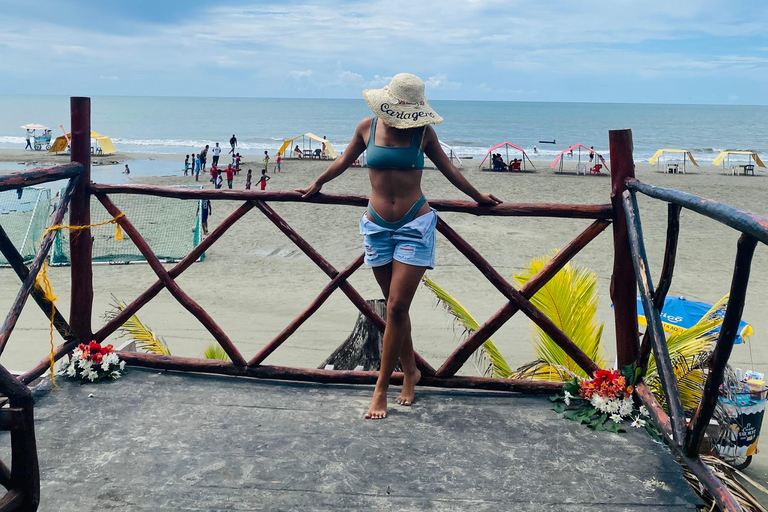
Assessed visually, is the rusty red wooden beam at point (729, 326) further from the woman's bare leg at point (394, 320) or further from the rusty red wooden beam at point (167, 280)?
the rusty red wooden beam at point (167, 280)

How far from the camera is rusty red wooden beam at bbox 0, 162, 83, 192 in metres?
2.97

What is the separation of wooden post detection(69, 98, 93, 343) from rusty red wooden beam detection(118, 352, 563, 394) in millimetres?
343

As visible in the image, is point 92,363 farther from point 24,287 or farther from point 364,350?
point 364,350

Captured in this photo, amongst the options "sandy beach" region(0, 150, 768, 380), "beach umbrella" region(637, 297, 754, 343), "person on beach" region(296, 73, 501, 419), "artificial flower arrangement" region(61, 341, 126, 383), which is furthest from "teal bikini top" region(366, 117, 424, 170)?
"sandy beach" region(0, 150, 768, 380)

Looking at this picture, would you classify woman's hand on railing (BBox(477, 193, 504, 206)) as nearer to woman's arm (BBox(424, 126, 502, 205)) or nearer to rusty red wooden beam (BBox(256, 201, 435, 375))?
woman's arm (BBox(424, 126, 502, 205))

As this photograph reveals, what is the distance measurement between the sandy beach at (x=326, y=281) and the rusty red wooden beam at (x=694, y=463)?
411 centimetres

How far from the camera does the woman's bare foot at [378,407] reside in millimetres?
3271

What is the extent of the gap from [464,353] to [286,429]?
3.50ft

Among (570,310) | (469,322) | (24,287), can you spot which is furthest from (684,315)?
(24,287)

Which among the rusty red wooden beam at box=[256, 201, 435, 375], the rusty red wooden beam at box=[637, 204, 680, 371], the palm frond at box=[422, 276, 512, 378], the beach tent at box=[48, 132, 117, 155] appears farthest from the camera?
the beach tent at box=[48, 132, 117, 155]

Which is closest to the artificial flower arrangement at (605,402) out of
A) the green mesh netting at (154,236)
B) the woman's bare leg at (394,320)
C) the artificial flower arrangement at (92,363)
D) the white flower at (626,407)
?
the white flower at (626,407)

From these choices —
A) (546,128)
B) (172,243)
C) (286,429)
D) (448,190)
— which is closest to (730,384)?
(286,429)

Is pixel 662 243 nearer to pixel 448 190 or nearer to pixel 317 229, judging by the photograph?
pixel 317 229

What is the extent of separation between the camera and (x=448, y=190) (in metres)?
21.8
